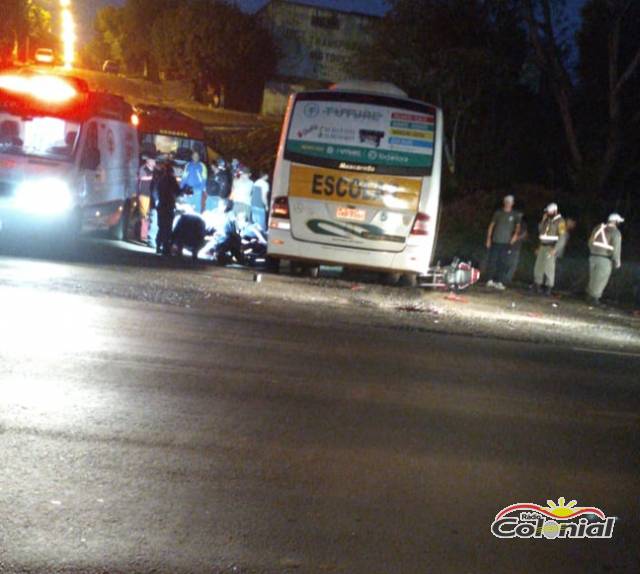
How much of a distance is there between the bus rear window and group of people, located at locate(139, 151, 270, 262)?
282 centimetres

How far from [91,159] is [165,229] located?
78.5 inches

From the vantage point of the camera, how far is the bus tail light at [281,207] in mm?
16219

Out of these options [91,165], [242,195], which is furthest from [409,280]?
[91,165]

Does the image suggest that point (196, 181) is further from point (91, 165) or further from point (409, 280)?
point (409, 280)

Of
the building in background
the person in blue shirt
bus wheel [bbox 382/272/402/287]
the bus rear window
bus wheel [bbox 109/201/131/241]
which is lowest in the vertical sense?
bus wheel [bbox 382/272/402/287]

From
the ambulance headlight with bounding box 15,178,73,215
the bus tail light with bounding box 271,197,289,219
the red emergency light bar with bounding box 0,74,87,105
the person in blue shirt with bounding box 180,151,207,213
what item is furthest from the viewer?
the person in blue shirt with bounding box 180,151,207,213

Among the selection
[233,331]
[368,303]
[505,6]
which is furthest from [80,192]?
[505,6]

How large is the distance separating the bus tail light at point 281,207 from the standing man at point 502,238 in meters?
4.60

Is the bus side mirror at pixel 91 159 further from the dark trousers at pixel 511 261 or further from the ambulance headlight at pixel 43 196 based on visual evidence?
the dark trousers at pixel 511 261

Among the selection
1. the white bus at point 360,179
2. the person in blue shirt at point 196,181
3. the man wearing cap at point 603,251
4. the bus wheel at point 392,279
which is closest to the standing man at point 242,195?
the person in blue shirt at point 196,181

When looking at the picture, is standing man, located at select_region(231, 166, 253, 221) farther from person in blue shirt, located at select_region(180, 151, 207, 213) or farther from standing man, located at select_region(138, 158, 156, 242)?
standing man, located at select_region(138, 158, 156, 242)

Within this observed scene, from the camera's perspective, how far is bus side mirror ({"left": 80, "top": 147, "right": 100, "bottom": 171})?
54.6ft
